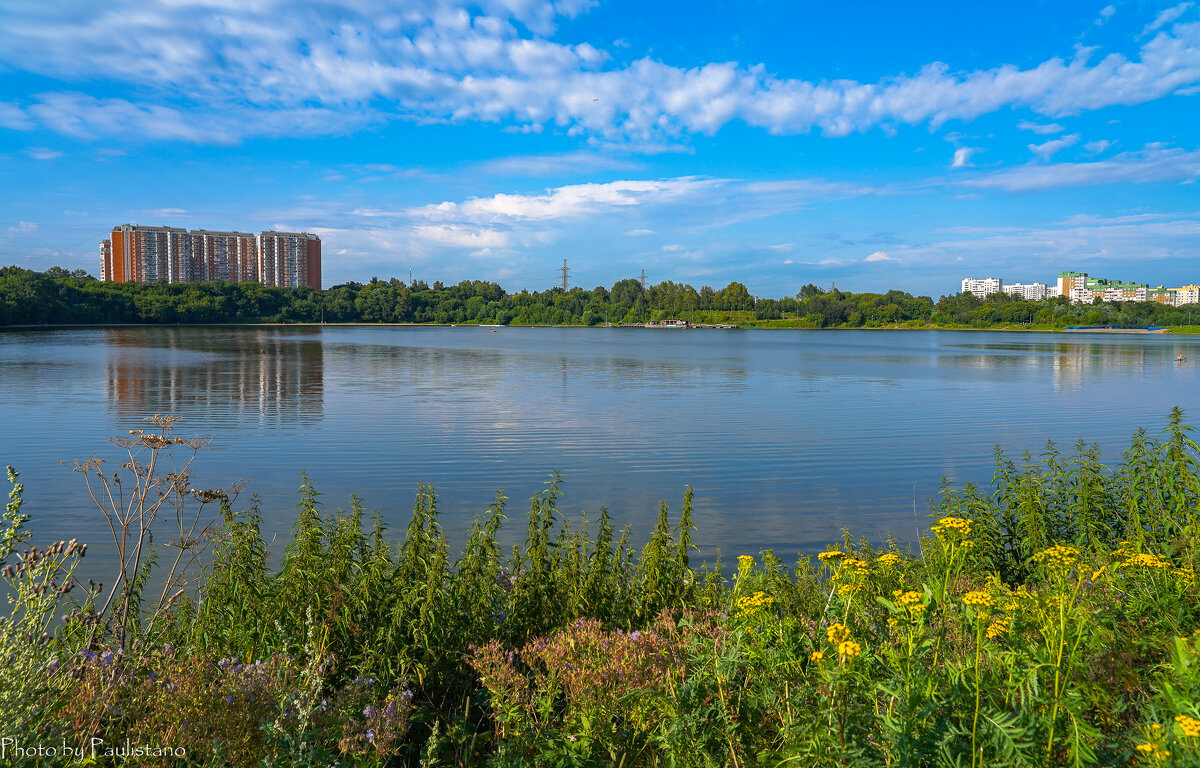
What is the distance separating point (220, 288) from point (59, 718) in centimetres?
17346

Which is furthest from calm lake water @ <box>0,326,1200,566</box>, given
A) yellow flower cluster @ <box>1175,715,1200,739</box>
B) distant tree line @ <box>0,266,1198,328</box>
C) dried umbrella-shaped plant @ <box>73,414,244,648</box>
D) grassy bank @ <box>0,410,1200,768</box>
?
distant tree line @ <box>0,266,1198,328</box>

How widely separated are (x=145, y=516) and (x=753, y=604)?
30.5ft

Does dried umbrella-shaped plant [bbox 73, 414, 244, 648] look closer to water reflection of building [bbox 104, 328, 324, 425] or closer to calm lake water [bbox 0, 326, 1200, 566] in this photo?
calm lake water [bbox 0, 326, 1200, 566]

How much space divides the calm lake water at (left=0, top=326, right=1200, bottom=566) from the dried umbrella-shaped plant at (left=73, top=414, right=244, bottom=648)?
1.87ft

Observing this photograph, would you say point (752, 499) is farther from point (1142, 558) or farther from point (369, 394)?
point (369, 394)

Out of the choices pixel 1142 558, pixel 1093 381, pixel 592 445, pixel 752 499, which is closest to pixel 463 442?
pixel 592 445

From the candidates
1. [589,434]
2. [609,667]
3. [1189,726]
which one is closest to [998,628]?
[1189,726]

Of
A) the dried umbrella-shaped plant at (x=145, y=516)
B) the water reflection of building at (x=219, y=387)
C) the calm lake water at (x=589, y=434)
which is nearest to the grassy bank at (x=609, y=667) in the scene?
the dried umbrella-shaped plant at (x=145, y=516)

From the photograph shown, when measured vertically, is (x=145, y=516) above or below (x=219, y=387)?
below

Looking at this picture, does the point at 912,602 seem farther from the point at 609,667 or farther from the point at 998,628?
the point at 609,667

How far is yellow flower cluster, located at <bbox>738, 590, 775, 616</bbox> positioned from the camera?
307 cm

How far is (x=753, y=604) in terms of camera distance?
3111 mm

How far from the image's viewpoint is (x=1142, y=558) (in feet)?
10.7

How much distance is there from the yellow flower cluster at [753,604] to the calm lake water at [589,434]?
20.4ft
